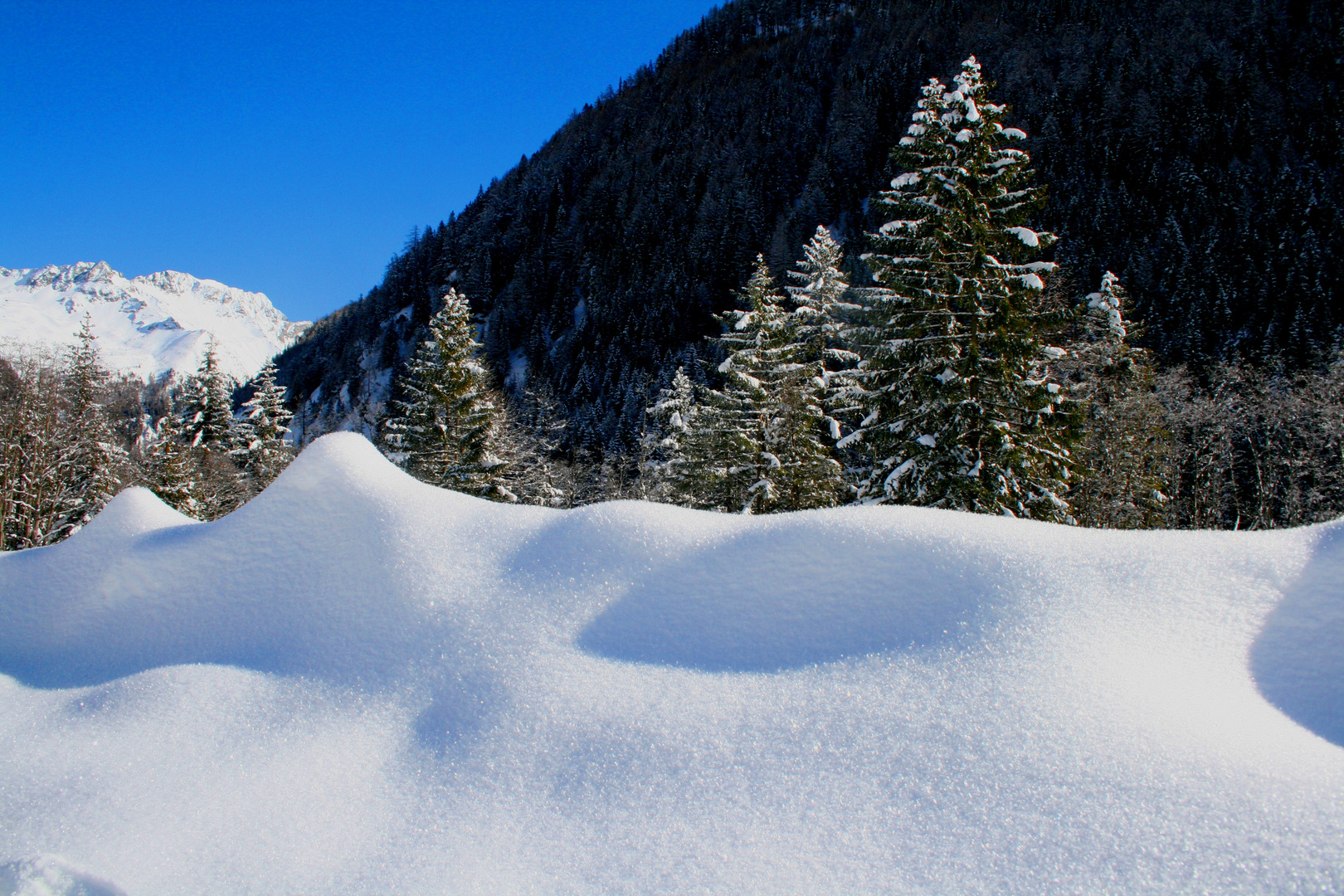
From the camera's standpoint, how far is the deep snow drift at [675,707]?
2102mm

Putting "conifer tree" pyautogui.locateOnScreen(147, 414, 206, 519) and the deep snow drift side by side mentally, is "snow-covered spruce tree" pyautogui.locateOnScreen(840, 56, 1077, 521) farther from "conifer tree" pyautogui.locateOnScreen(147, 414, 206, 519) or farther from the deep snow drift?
"conifer tree" pyautogui.locateOnScreen(147, 414, 206, 519)

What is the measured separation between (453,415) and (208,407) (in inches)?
937

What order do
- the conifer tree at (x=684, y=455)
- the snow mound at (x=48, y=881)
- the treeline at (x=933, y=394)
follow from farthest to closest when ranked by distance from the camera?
1. the conifer tree at (x=684, y=455)
2. the treeline at (x=933, y=394)
3. the snow mound at (x=48, y=881)

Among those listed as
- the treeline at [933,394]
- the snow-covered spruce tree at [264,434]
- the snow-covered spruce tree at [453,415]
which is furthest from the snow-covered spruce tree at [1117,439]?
the snow-covered spruce tree at [264,434]

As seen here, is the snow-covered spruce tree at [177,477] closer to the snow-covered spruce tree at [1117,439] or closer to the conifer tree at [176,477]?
the conifer tree at [176,477]

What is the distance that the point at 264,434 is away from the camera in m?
34.6

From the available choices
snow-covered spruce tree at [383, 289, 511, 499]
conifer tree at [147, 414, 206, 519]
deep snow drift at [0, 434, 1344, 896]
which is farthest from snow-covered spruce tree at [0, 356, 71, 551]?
deep snow drift at [0, 434, 1344, 896]

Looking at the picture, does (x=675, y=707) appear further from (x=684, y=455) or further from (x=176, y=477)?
(x=176, y=477)

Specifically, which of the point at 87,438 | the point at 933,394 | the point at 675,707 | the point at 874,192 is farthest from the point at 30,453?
the point at 874,192

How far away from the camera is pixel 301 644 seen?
3.48m

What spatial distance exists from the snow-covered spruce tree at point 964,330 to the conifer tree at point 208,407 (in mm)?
36179

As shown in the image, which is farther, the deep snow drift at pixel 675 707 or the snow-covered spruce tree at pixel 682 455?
the snow-covered spruce tree at pixel 682 455

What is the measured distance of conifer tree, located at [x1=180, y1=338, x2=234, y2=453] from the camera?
1380 inches

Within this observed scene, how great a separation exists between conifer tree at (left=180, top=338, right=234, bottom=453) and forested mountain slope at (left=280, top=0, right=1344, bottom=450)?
110 feet
